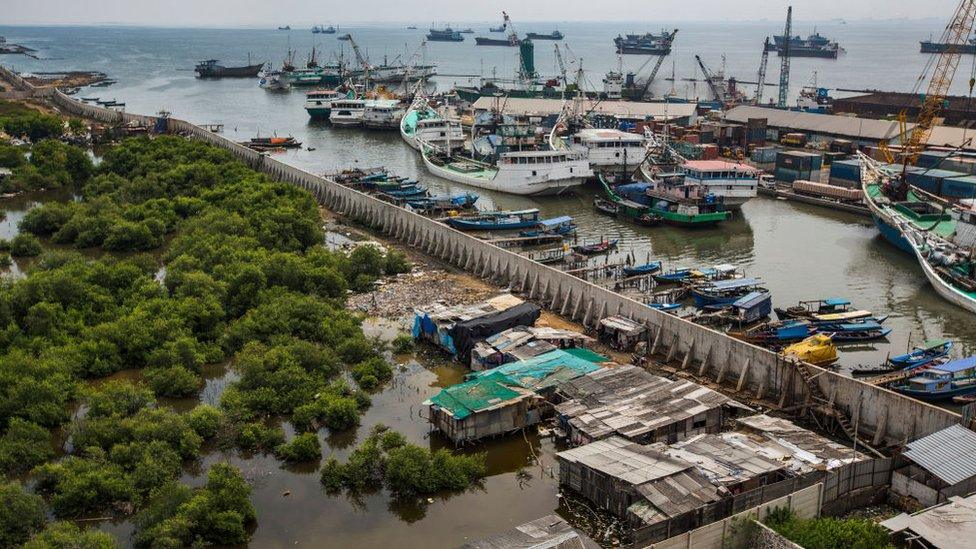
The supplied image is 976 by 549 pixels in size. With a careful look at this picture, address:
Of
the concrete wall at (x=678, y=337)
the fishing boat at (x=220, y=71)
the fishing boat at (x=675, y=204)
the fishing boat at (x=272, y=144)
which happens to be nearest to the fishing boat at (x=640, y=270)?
the concrete wall at (x=678, y=337)

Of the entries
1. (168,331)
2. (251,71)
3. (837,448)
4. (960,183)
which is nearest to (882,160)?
(960,183)

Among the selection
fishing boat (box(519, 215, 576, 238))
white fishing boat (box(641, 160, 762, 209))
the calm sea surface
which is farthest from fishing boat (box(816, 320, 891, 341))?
white fishing boat (box(641, 160, 762, 209))

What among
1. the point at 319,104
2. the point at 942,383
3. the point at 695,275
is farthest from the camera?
the point at 319,104

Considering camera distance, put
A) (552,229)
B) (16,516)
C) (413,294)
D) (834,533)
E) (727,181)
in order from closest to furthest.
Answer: (834,533)
(16,516)
(413,294)
(552,229)
(727,181)

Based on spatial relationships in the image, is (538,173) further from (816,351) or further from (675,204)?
(816,351)

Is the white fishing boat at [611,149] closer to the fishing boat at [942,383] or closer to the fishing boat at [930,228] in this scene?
the fishing boat at [930,228]

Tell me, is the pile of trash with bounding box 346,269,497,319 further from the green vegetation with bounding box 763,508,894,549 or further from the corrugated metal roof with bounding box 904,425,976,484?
the green vegetation with bounding box 763,508,894,549

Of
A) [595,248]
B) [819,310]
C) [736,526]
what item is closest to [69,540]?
[736,526]

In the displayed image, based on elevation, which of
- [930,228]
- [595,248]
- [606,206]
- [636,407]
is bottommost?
[636,407]
